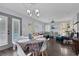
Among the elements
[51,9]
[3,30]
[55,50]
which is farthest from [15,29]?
[55,50]

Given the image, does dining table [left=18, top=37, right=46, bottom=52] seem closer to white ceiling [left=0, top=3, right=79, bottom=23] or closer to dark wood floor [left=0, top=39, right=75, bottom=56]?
dark wood floor [left=0, top=39, right=75, bottom=56]

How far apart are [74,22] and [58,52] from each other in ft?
2.75

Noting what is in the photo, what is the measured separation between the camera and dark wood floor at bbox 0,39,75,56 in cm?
229

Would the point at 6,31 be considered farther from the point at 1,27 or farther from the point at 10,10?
the point at 10,10

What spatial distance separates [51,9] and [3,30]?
124 cm

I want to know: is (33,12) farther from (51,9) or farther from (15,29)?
(15,29)

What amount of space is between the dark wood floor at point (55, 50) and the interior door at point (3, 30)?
23 cm

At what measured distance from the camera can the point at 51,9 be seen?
228 centimetres

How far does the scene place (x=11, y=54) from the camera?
2.25 meters

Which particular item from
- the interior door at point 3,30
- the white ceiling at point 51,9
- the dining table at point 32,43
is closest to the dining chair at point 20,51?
the dining table at point 32,43

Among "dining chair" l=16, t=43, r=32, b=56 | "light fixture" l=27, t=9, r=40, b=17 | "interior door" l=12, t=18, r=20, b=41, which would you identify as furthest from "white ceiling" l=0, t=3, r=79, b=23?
"dining chair" l=16, t=43, r=32, b=56

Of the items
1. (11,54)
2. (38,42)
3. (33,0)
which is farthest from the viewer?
(38,42)

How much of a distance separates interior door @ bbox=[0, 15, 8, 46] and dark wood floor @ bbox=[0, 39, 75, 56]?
0.76ft

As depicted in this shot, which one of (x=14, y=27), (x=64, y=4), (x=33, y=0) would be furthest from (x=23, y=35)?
(x=64, y=4)
